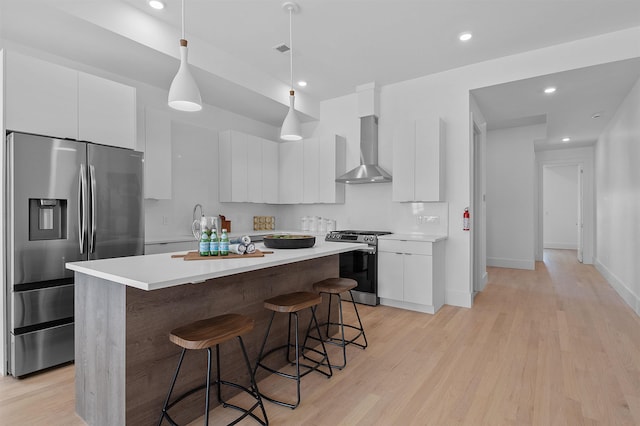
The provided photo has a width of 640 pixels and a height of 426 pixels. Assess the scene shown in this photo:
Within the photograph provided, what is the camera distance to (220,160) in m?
4.82

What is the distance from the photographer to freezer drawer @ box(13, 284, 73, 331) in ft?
7.96

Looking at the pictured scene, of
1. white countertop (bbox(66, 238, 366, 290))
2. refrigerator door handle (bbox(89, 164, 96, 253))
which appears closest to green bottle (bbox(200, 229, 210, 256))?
white countertop (bbox(66, 238, 366, 290))

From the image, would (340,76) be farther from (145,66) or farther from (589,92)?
(589,92)

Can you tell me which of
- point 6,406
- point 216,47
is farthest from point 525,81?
point 6,406

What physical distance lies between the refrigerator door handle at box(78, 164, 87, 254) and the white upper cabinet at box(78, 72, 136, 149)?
1.14 ft

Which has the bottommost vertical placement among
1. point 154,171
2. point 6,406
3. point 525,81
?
point 6,406

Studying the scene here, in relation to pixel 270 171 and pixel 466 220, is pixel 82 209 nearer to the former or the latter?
pixel 270 171

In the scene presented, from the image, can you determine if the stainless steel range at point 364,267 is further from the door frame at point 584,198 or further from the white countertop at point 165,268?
the door frame at point 584,198

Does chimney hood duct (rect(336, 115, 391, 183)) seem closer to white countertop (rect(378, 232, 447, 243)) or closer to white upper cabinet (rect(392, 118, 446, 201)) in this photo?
white upper cabinet (rect(392, 118, 446, 201))

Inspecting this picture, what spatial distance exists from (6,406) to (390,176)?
166 inches

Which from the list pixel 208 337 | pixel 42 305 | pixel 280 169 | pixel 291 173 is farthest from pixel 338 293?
pixel 280 169

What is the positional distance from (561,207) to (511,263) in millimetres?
4929

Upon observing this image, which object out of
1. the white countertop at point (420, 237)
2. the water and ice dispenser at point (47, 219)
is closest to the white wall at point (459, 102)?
the white countertop at point (420, 237)

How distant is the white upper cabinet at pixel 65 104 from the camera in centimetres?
245
